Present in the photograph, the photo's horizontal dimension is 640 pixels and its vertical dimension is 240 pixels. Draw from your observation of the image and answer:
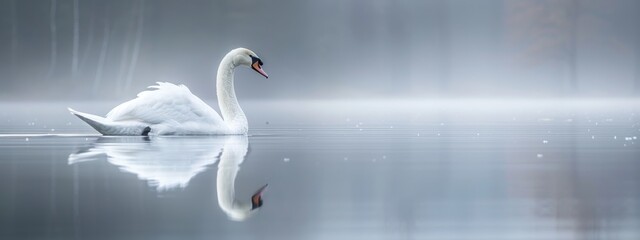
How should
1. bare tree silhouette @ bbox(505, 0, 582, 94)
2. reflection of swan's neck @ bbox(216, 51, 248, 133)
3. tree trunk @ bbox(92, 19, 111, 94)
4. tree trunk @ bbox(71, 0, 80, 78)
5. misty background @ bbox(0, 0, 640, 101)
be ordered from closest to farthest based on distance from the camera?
reflection of swan's neck @ bbox(216, 51, 248, 133) → tree trunk @ bbox(71, 0, 80, 78) → tree trunk @ bbox(92, 19, 111, 94) → misty background @ bbox(0, 0, 640, 101) → bare tree silhouette @ bbox(505, 0, 582, 94)

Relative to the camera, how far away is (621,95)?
2224 inches

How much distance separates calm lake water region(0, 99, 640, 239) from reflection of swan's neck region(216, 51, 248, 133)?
1.47m

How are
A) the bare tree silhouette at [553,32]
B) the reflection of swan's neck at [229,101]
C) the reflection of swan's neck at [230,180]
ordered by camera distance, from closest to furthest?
the reflection of swan's neck at [230,180] → the reflection of swan's neck at [229,101] → the bare tree silhouette at [553,32]

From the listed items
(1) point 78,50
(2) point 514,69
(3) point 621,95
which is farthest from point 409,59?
(1) point 78,50

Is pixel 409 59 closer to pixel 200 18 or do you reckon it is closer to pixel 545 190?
pixel 200 18

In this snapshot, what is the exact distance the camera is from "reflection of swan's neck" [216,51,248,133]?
12.0 metres

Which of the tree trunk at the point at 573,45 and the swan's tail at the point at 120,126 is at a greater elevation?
the tree trunk at the point at 573,45

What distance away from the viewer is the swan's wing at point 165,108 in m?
11.3

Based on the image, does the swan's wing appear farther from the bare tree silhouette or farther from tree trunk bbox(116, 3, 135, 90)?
the bare tree silhouette

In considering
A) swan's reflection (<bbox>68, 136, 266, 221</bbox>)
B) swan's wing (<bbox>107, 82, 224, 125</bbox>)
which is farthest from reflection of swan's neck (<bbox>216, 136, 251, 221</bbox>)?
swan's wing (<bbox>107, 82, 224, 125</bbox>)

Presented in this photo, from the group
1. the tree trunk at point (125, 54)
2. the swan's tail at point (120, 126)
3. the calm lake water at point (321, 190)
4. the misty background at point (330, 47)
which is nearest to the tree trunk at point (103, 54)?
the misty background at point (330, 47)

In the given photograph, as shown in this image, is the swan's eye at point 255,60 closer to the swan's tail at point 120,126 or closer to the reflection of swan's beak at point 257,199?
the swan's tail at point 120,126

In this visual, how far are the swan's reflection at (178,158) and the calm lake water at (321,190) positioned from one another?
0.04 feet

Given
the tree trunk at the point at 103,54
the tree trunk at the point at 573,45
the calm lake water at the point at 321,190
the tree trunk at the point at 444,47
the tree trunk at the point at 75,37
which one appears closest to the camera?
the calm lake water at the point at 321,190
